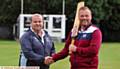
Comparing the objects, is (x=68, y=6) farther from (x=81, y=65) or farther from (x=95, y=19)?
(x=81, y=65)

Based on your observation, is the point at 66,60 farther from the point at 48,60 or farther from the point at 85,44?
the point at 85,44

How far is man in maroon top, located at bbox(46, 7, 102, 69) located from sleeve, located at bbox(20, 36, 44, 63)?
1.02m

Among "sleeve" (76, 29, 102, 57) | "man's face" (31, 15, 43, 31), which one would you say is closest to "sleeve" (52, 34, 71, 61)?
"sleeve" (76, 29, 102, 57)

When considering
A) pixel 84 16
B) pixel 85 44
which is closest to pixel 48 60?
pixel 85 44

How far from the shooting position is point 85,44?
7.24m

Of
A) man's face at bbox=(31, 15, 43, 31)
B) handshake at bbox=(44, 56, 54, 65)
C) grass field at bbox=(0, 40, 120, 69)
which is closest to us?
handshake at bbox=(44, 56, 54, 65)

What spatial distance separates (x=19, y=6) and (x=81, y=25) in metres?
45.2

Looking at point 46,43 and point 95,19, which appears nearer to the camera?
point 46,43

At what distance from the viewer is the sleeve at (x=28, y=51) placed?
8.23 meters

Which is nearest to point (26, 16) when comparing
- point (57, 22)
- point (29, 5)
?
point (57, 22)

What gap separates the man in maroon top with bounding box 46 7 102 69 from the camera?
7.18 meters

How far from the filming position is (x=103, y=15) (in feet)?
162

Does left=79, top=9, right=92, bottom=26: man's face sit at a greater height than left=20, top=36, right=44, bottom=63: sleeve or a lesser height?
greater

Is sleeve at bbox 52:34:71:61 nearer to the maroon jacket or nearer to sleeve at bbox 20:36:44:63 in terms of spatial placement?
the maroon jacket
